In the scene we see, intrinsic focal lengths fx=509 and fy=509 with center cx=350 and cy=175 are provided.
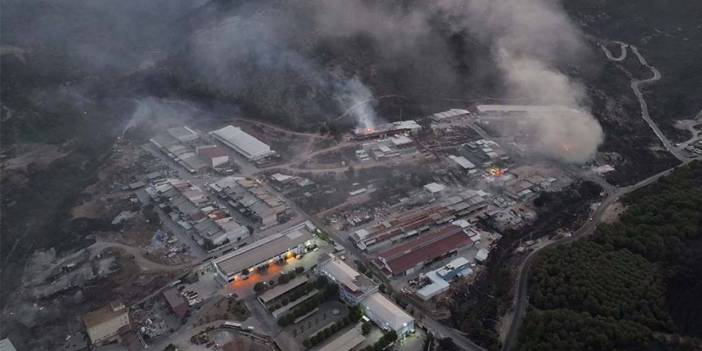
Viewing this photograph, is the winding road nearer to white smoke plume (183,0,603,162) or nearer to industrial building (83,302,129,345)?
white smoke plume (183,0,603,162)

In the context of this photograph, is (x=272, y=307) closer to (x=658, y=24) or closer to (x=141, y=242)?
(x=141, y=242)

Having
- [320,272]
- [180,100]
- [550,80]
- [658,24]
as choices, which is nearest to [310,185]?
[320,272]

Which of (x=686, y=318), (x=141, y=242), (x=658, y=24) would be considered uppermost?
(x=658, y=24)

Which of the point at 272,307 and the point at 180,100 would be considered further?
the point at 180,100

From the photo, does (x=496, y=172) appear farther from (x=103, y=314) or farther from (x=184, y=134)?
(x=103, y=314)

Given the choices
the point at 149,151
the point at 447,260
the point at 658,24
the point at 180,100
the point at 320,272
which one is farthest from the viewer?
the point at 658,24

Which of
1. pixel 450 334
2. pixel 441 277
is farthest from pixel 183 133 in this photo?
pixel 450 334

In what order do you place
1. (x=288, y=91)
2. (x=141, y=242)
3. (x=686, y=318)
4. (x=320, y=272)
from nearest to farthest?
(x=686, y=318), (x=320, y=272), (x=141, y=242), (x=288, y=91)

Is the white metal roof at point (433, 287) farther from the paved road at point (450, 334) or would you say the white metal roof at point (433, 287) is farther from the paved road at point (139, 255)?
the paved road at point (139, 255)
